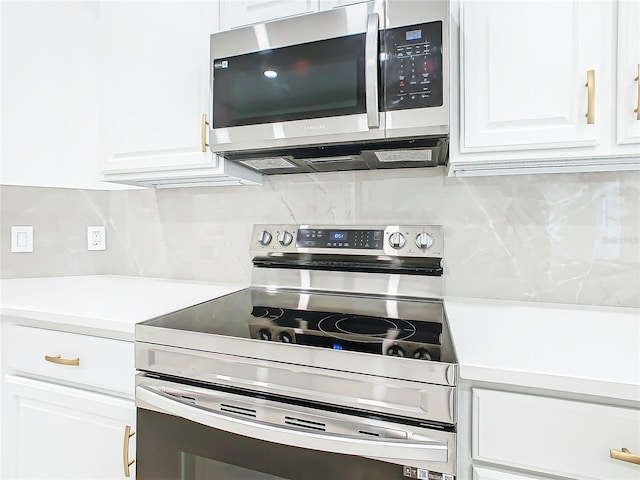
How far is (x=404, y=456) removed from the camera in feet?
2.44

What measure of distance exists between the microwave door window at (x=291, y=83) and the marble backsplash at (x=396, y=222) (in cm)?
38

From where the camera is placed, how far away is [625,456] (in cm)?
67

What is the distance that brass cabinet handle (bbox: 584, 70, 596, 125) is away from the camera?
0.96 m

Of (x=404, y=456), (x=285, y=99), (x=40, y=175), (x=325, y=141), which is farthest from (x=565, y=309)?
(x=40, y=175)

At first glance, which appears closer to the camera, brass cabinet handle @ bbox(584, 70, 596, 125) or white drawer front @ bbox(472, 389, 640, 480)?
white drawer front @ bbox(472, 389, 640, 480)

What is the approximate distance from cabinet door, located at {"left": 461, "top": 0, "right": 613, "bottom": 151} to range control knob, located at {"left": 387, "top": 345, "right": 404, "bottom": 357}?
592mm

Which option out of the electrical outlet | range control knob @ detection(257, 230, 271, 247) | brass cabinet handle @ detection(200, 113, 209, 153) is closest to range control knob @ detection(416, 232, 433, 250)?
range control knob @ detection(257, 230, 271, 247)

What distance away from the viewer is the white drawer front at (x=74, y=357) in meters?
1.07

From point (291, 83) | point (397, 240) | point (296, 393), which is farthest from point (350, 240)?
point (296, 393)

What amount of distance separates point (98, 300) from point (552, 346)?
4.30 feet

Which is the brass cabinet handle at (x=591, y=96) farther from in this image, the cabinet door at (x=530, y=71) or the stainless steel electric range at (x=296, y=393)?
the stainless steel electric range at (x=296, y=393)

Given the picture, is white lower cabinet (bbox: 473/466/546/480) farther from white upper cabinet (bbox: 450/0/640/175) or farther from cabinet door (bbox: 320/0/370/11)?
cabinet door (bbox: 320/0/370/11)

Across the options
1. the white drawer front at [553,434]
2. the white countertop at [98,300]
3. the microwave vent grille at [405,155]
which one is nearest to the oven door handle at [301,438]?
the white drawer front at [553,434]

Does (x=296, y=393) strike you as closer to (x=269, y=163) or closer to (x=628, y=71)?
(x=269, y=163)
